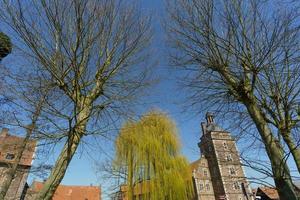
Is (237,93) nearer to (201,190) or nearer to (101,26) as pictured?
(101,26)

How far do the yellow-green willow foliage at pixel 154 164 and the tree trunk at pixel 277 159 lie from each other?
8.01 metres

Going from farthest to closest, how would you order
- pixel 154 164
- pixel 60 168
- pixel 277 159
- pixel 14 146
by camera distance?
1. pixel 154 164
2. pixel 14 146
3. pixel 60 168
4. pixel 277 159

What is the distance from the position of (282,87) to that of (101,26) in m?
3.78

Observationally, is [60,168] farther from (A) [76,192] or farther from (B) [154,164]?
(A) [76,192]

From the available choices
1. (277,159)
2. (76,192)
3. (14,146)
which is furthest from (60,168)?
(76,192)

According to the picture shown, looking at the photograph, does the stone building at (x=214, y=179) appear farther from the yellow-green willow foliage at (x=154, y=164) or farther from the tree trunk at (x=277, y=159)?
the tree trunk at (x=277, y=159)

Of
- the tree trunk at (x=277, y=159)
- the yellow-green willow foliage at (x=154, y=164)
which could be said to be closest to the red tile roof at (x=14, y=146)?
the tree trunk at (x=277, y=159)

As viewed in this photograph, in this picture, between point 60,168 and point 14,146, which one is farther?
point 14,146

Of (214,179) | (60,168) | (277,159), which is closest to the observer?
(277,159)

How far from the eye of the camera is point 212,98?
508 centimetres

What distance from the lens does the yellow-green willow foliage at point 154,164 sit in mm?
11938

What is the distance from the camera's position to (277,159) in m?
Answer: 3.09

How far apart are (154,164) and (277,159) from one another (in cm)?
1026

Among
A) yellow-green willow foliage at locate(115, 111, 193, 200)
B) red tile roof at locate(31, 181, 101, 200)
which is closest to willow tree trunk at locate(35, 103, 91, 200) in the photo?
yellow-green willow foliage at locate(115, 111, 193, 200)
